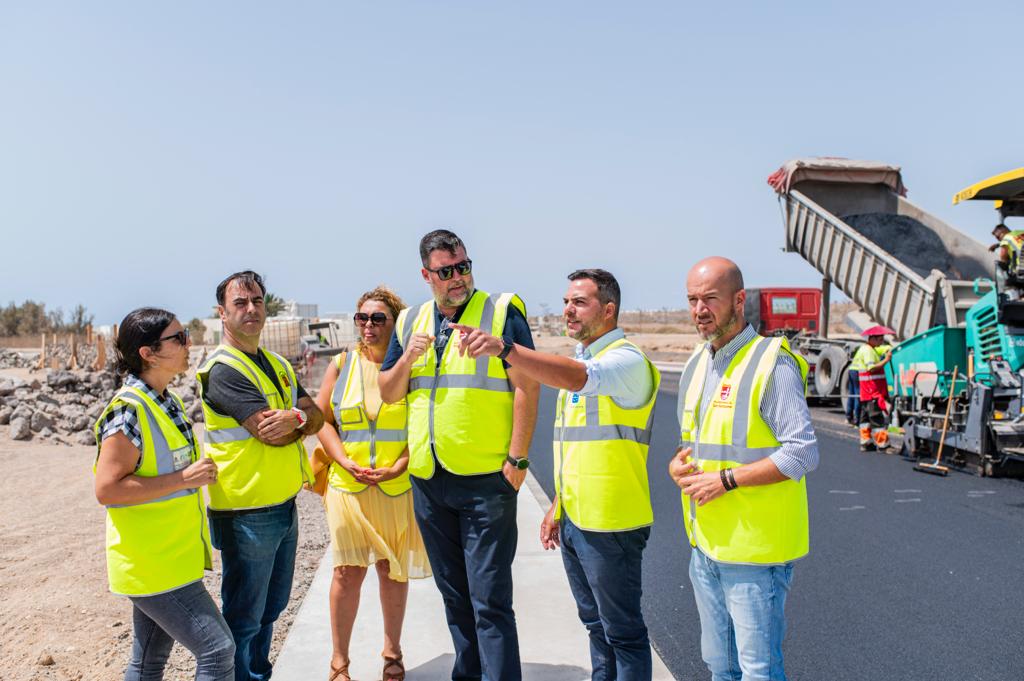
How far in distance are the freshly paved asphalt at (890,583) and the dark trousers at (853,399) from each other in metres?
4.69

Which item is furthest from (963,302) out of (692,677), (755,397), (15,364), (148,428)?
(15,364)

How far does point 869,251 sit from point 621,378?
1216cm

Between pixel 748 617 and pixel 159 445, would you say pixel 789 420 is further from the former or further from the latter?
pixel 159 445

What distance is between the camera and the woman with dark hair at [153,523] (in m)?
2.82

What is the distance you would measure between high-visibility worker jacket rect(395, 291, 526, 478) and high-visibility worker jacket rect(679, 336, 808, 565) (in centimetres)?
83

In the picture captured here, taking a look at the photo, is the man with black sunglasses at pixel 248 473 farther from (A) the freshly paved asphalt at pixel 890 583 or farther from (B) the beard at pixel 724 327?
(A) the freshly paved asphalt at pixel 890 583

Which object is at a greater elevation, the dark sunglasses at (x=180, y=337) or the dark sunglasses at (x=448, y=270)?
the dark sunglasses at (x=448, y=270)

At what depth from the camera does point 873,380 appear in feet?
41.5

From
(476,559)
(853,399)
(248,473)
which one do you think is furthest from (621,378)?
(853,399)

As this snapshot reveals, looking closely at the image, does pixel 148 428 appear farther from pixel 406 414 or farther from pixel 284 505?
pixel 406 414

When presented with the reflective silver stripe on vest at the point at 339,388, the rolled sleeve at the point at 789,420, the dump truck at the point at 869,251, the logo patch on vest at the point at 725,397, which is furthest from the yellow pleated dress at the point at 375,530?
the dump truck at the point at 869,251

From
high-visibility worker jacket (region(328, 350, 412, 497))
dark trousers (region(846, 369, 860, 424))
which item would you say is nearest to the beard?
high-visibility worker jacket (region(328, 350, 412, 497))

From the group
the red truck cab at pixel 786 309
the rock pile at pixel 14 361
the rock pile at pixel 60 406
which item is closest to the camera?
the rock pile at pixel 60 406

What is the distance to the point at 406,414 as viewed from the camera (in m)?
3.97
